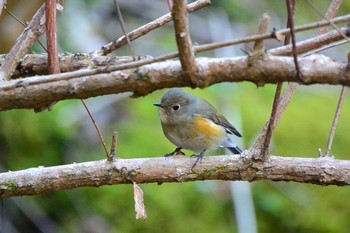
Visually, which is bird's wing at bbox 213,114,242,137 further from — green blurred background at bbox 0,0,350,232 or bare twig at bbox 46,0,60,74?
bare twig at bbox 46,0,60,74

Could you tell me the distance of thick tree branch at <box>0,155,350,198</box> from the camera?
6.72ft

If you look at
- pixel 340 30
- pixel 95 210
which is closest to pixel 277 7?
pixel 95 210

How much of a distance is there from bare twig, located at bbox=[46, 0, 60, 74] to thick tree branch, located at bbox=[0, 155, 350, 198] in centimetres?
31

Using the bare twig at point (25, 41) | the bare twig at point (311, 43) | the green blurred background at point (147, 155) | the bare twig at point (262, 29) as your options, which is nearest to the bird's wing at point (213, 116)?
the green blurred background at point (147, 155)

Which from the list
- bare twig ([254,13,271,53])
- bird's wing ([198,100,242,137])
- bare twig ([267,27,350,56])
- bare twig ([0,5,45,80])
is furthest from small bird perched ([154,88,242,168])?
bare twig ([254,13,271,53])

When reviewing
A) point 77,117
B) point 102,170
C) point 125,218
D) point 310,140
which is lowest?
point 102,170

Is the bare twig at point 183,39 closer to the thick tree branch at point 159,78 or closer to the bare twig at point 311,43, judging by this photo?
→ the thick tree branch at point 159,78

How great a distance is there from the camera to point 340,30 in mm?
1414

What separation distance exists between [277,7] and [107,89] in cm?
497

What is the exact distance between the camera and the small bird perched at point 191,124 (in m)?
3.12

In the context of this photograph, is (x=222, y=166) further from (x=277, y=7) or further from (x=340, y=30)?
(x=277, y=7)

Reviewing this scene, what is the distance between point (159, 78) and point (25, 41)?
0.80 metres

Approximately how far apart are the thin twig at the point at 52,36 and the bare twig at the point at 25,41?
0.11 meters

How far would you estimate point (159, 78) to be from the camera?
4.48ft
